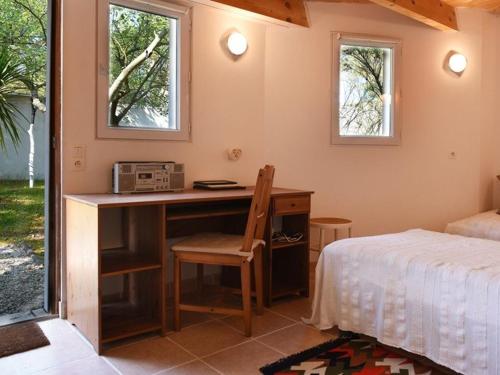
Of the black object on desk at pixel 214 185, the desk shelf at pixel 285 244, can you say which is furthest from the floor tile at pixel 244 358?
the black object on desk at pixel 214 185

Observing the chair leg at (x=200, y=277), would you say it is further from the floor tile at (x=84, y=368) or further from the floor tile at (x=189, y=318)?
the floor tile at (x=84, y=368)

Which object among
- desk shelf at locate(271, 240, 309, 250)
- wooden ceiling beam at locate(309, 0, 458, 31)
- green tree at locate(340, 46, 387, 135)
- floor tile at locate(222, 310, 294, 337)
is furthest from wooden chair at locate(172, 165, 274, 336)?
wooden ceiling beam at locate(309, 0, 458, 31)

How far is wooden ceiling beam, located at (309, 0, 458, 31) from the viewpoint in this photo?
3400mm

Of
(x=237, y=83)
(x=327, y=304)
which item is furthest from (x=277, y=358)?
(x=237, y=83)

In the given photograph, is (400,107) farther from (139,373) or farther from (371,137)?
(139,373)

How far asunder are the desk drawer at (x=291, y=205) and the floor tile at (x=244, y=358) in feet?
2.94

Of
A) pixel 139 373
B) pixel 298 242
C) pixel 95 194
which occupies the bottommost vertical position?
pixel 139 373

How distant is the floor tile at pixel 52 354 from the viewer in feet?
6.72

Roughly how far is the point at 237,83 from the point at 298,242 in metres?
1.30

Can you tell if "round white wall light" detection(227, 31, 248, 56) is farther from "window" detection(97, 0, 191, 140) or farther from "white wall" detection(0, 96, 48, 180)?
"white wall" detection(0, 96, 48, 180)

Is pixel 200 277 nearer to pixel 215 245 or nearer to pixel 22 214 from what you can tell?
pixel 215 245

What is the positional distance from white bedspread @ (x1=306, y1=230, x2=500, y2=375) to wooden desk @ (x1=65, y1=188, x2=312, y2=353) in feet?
2.01

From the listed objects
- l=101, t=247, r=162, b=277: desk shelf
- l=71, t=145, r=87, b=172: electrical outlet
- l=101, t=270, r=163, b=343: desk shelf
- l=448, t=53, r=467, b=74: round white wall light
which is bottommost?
l=101, t=270, r=163, b=343: desk shelf

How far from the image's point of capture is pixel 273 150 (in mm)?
3572
